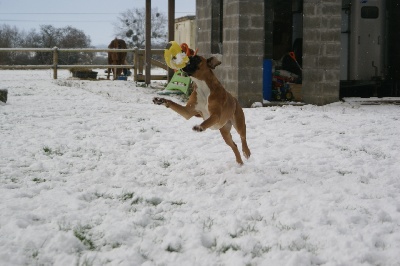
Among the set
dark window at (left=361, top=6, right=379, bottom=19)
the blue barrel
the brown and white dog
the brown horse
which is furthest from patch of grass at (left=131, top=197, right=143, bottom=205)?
the brown horse

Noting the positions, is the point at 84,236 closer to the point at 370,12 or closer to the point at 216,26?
the point at 216,26

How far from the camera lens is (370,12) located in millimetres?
13031

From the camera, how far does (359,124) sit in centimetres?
907

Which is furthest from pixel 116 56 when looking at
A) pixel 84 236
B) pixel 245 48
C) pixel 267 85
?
pixel 84 236

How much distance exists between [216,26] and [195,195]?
914 cm

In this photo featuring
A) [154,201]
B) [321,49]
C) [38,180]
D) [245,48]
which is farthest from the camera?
[321,49]

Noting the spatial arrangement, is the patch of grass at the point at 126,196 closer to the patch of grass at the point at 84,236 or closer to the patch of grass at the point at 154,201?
the patch of grass at the point at 154,201

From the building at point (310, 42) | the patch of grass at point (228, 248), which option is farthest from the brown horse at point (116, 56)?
the patch of grass at point (228, 248)

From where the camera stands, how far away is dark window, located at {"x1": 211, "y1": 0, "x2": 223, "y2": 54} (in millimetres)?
13078

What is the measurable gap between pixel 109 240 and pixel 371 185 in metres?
2.72

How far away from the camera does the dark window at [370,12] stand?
42.5ft

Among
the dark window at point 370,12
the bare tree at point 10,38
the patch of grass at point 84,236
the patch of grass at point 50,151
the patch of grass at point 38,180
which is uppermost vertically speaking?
the bare tree at point 10,38

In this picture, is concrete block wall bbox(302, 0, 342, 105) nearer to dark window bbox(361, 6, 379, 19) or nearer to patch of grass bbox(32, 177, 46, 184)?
dark window bbox(361, 6, 379, 19)

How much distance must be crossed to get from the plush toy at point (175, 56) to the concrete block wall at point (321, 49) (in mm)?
7656
